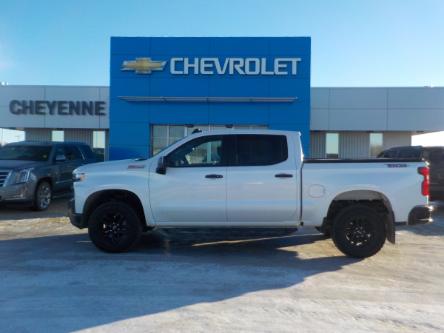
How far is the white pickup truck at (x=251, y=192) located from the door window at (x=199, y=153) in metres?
0.02

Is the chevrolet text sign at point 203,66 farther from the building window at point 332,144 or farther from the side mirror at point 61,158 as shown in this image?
the building window at point 332,144

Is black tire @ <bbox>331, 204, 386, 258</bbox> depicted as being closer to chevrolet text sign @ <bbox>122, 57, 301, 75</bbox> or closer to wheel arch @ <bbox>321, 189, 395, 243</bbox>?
wheel arch @ <bbox>321, 189, 395, 243</bbox>

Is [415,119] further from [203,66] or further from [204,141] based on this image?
[204,141]

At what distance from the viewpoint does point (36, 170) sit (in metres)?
11.9

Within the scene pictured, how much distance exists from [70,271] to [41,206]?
6514 mm

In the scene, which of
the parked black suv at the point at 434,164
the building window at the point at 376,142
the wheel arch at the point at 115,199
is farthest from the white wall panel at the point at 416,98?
the wheel arch at the point at 115,199

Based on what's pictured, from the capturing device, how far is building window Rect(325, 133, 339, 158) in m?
25.1

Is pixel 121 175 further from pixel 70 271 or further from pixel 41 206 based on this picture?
pixel 41 206

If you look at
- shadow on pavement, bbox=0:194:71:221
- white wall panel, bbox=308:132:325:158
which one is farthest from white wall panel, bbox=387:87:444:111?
shadow on pavement, bbox=0:194:71:221

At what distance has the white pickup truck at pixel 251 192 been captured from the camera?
6.95 m

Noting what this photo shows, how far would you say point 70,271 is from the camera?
20.5 ft

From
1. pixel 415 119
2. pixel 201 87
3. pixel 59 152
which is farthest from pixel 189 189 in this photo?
pixel 415 119

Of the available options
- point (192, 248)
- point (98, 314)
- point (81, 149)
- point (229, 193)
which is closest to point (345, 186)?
point (229, 193)

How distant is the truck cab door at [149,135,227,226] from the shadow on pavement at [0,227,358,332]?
304mm
